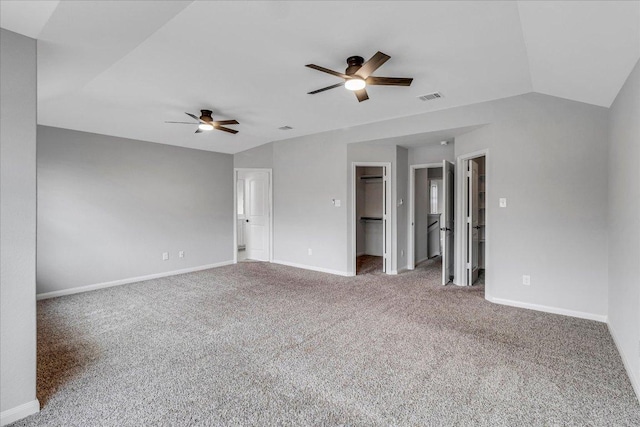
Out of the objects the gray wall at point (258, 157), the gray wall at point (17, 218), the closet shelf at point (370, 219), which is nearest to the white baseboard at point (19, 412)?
Answer: the gray wall at point (17, 218)

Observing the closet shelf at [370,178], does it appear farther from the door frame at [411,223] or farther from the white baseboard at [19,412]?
the white baseboard at [19,412]

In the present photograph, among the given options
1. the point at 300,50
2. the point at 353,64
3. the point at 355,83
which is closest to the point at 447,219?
the point at 355,83

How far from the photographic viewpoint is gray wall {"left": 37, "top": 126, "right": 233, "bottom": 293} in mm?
4434

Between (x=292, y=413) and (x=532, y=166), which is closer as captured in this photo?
(x=292, y=413)

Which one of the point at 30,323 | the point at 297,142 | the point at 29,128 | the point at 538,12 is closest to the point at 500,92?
the point at 538,12

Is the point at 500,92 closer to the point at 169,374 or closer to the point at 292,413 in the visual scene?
the point at 292,413

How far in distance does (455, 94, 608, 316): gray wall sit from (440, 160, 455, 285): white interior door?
0.83m

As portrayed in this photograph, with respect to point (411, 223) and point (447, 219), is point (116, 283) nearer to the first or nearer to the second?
point (411, 223)

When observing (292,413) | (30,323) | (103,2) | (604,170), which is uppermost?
(103,2)

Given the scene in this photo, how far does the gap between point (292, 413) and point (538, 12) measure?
10.0 feet

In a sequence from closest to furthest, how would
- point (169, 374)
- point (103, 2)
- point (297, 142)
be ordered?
1. point (103, 2)
2. point (169, 374)
3. point (297, 142)

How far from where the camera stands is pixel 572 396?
2.09 m

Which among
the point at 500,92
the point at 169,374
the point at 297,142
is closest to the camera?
the point at 169,374

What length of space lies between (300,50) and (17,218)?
2.36 meters
